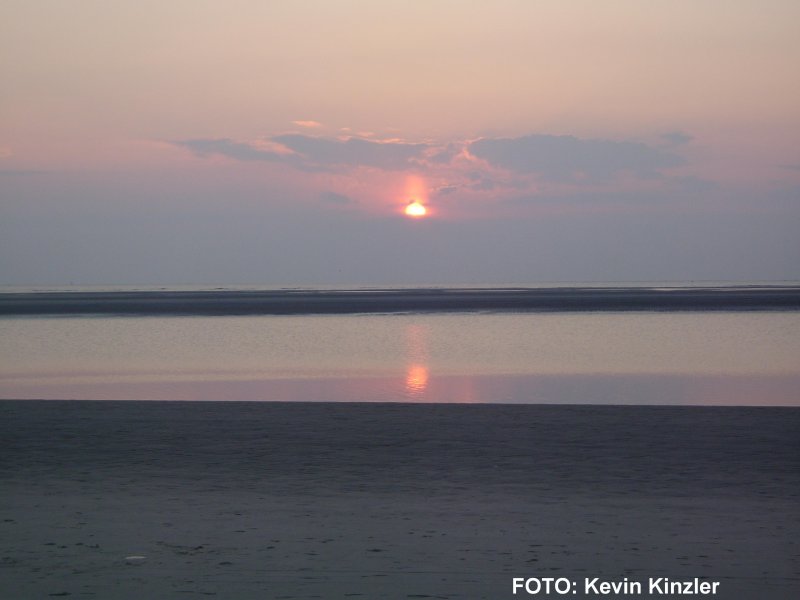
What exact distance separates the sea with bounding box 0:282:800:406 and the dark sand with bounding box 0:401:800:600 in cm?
498

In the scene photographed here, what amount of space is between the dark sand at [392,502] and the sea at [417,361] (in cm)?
498

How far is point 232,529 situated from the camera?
8039 mm

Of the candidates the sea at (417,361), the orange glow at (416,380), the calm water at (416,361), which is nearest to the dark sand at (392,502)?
the sea at (417,361)

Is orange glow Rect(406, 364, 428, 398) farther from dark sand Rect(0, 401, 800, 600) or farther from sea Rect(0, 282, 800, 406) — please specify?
dark sand Rect(0, 401, 800, 600)

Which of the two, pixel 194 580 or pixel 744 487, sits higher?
pixel 744 487

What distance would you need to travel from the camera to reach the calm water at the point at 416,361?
66.9ft

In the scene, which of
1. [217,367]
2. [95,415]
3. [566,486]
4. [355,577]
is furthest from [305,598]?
[217,367]

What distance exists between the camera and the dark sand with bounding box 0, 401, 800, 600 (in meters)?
6.67

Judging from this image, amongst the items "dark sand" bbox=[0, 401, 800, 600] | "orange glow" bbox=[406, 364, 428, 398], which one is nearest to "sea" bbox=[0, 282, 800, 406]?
"orange glow" bbox=[406, 364, 428, 398]

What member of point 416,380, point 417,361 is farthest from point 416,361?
point 416,380

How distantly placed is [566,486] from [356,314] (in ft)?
158

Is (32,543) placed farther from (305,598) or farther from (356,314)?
(356,314)

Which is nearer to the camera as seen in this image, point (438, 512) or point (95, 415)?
point (438, 512)

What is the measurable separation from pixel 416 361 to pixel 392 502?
60.5 ft
